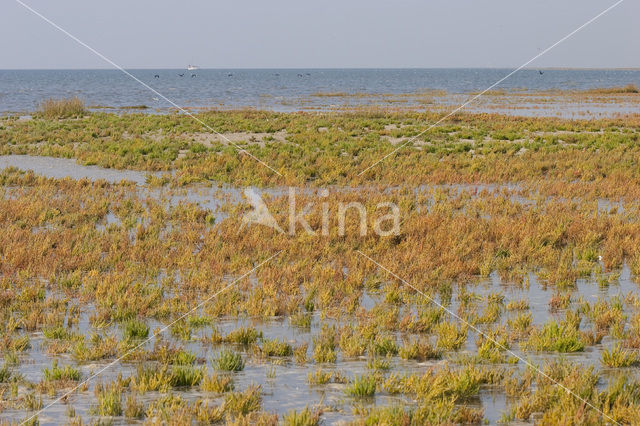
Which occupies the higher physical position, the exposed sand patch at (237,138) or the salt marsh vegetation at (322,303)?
the exposed sand patch at (237,138)

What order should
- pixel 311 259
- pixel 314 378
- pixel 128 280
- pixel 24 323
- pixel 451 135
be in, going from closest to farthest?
pixel 314 378 → pixel 24 323 → pixel 128 280 → pixel 311 259 → pixel 451 135

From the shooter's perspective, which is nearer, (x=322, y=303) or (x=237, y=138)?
(x=322, y=303)

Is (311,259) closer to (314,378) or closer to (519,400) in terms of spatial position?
(314,378)

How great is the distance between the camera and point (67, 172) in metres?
21.3

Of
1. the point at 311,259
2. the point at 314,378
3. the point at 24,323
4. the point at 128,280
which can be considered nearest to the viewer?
the point at 314,378

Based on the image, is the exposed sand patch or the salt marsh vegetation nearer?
the salt marsh vegetation

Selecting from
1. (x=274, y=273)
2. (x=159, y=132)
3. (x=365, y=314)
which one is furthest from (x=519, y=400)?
(x=159, y=132)

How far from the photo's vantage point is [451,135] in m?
30.9

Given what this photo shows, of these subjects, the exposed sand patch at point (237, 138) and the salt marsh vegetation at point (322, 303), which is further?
the exposed sand patch at point (237, 138)

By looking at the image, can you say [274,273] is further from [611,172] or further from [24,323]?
[611,172]

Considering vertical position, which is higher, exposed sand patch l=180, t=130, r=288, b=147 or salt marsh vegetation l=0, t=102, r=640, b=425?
exposed sand patch l=180, t=130, r=288, b=147

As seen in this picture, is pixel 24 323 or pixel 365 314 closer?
pixel 24 323

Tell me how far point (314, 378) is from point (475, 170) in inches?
632

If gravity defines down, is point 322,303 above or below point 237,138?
below
